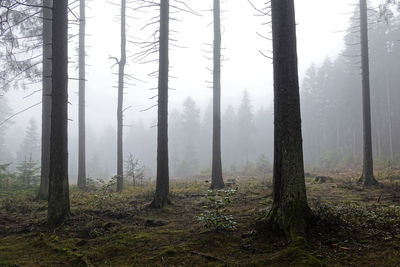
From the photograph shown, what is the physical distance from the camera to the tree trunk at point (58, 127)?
244 inches

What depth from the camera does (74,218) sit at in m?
6.36

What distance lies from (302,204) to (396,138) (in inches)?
1368

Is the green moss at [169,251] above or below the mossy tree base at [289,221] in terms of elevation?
below

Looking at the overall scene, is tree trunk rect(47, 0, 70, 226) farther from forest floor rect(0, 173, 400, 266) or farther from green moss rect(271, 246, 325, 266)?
green moss rect(271, 246, 325, 266)

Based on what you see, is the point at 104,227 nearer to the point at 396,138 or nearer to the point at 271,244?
the point at 271,244

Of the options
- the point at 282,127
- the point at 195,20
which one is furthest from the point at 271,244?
the point at 195,20

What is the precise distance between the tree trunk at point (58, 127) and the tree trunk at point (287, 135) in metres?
5.03

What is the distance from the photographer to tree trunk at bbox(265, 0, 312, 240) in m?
4.41

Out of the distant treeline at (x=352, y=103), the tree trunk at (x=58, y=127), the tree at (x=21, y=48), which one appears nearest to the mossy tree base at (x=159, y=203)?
the tree trunk at (x=58, y=127)

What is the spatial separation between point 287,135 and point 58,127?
18.0ft

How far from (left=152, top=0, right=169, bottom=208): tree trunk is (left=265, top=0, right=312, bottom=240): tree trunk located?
4358mm

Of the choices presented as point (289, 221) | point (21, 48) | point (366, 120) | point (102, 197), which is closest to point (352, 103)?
point (366, 120)

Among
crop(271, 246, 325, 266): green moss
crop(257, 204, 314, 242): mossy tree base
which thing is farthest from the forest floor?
crop(257, 204, 314, 242): mossy tree base

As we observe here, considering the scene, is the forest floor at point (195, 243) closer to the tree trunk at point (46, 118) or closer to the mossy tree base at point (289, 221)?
the mossy tree base at point (289, 221)
